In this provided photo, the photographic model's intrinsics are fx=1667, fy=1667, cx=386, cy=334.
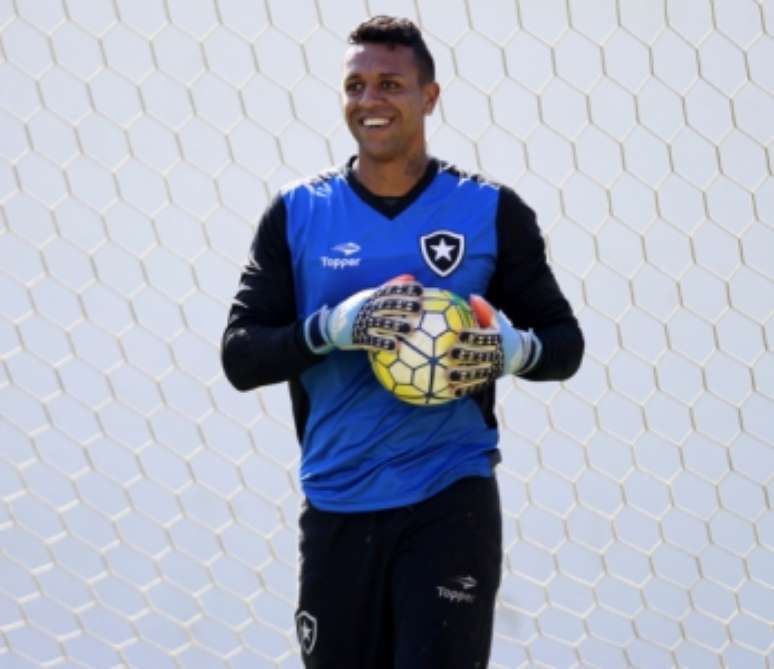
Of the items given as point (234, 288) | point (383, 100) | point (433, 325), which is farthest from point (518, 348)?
point (234, 288)

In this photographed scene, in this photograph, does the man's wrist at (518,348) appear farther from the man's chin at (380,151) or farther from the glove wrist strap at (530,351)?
the man's chin at (380,151)

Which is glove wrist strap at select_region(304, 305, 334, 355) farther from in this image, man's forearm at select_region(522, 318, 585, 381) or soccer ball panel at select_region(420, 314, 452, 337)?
man's forearm at select_region(522, 318, 585, 381)

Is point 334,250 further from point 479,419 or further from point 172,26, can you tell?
point 172,26

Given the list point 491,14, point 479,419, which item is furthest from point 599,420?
point 479,419

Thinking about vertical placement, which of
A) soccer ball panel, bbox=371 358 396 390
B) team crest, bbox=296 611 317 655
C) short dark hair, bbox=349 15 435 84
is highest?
short dark hair, bbox=349 15 435 84

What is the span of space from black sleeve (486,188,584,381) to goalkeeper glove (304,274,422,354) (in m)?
0.22

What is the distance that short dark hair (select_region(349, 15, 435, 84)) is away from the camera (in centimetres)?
239

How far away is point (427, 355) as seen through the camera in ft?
7.14

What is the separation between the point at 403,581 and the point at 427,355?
0.32 m

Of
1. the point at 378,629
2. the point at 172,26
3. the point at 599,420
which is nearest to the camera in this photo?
the point at 378,629

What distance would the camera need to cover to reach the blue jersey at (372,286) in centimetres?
230

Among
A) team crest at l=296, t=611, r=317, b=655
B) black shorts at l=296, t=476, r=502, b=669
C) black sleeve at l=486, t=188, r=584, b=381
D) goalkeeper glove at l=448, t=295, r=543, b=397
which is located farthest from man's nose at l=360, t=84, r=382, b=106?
team crest at l=296, t=611, r=317, b=655

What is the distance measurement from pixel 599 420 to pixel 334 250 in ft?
4.11

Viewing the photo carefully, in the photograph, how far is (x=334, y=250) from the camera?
232cm
